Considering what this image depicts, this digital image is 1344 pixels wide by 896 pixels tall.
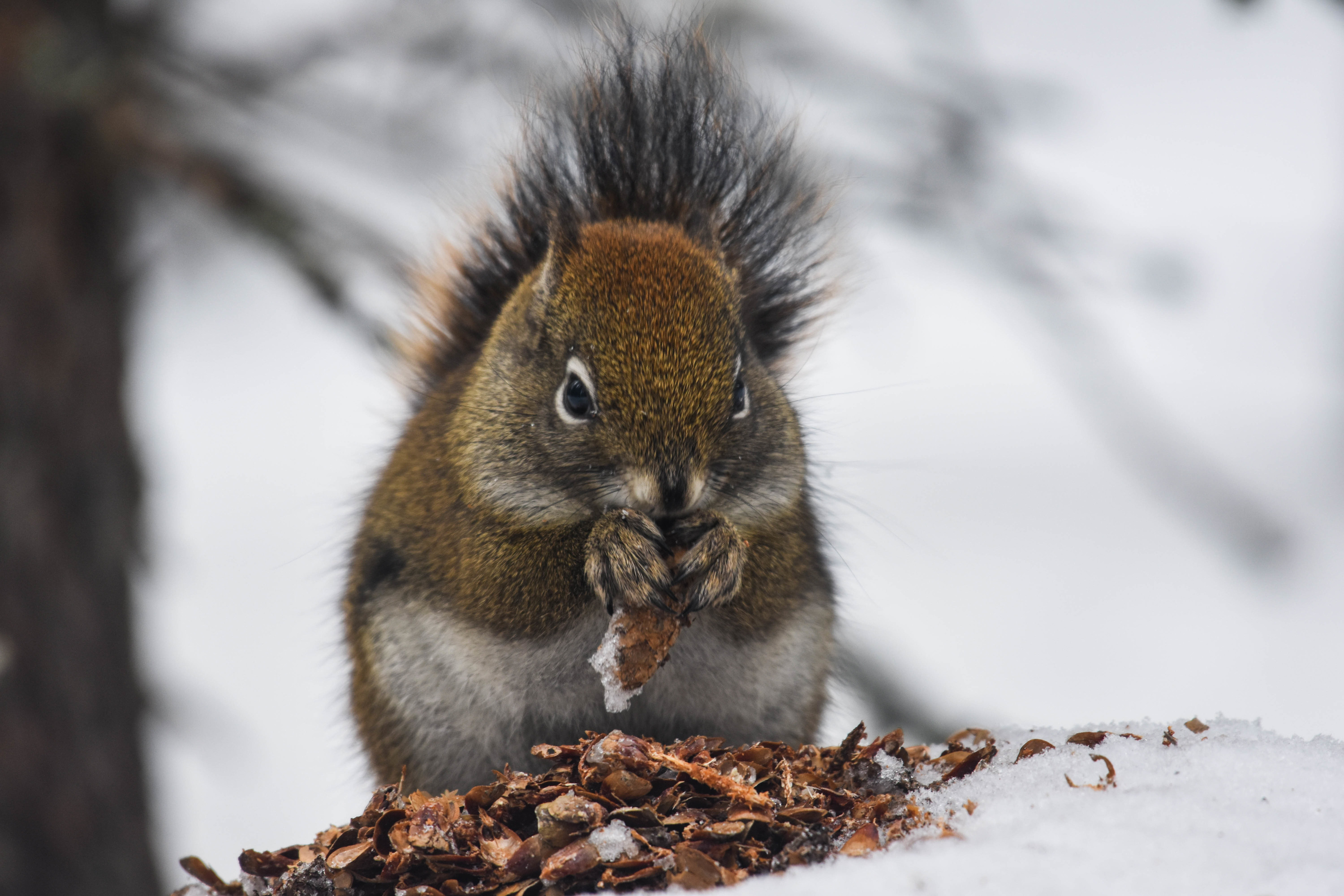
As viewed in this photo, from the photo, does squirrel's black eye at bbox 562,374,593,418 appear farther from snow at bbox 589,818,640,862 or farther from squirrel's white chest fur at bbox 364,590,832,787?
snow at bbox 589,818,640,862

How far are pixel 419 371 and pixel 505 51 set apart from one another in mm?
966

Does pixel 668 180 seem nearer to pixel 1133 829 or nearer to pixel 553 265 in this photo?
pixel 553 265

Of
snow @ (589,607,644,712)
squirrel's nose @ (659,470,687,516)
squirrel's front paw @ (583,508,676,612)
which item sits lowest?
snow @ (589,607,644,712)

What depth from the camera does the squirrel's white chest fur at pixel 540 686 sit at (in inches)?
61.3

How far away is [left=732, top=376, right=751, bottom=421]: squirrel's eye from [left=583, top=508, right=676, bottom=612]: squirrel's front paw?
0.68 ft

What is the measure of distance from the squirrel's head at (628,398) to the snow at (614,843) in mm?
395

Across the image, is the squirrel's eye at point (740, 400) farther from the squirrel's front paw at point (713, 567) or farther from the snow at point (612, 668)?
the snow at point (612, 668)

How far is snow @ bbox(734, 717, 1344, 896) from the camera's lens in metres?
1.00

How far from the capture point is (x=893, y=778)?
139 centimetres

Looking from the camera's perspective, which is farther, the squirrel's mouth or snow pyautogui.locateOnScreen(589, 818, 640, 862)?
the squirrel's mouth

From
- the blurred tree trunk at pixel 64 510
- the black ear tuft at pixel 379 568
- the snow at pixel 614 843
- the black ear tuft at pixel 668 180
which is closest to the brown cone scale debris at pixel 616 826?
the snow at pixel 614 843

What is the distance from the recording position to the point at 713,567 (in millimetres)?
1422

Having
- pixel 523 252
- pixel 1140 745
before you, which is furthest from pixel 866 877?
pixel 523 252

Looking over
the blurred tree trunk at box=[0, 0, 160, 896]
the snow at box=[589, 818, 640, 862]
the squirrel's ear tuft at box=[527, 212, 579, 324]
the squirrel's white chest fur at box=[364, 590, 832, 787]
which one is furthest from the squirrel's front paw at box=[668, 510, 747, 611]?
the blurred tree trunk at box=[0, 0, 160, 896]
